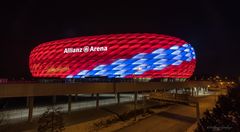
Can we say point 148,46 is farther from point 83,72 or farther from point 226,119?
point 226,119

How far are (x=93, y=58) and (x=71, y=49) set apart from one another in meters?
8.91

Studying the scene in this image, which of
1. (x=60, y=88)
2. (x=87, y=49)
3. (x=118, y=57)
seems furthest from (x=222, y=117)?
(x=87, y=49)

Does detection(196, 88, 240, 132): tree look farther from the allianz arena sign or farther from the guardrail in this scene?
the allianz arena sign

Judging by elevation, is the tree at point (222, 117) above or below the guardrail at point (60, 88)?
below

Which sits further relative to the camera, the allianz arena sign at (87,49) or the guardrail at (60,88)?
the allianz arena sign at (87,49)

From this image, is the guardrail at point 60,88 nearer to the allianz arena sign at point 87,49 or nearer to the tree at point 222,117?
the tree at point 222,117

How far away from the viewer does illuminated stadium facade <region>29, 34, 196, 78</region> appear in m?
82.9

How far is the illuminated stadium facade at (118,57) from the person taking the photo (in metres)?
82.9

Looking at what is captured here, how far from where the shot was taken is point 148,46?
84.1 meters

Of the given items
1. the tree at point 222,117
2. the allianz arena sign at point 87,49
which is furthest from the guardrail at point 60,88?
the allianz arena sign at point 87,49

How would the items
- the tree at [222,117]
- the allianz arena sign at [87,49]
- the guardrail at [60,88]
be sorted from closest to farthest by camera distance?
the tree at [222,117] < the guardrail at [60,88] < the allianz arena sign at [87,49]

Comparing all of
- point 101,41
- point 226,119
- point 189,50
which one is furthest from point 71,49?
point 226,119

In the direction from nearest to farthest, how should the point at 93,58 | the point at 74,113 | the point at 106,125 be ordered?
the point at 106,125 → the point at 74,113 → the point at 93,58

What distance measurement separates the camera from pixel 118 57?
271 ft
